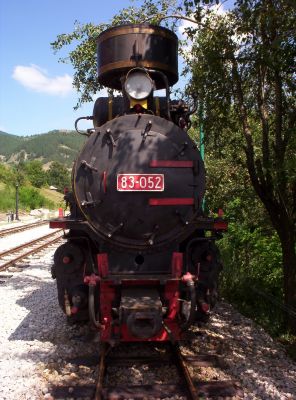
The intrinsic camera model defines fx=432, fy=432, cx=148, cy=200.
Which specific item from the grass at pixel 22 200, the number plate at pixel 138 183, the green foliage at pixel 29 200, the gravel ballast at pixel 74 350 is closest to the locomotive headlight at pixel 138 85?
the number plate at pixel 138 183

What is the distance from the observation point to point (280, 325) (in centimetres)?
643

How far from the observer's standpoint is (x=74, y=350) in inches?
215

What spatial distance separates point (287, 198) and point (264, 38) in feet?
7.50

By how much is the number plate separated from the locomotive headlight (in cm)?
111

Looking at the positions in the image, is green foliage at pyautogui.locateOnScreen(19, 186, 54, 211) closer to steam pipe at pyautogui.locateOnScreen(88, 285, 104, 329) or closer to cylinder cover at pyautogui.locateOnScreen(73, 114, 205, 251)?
cylinder cover at pyautogui.locateOnScreen(73, 114, 205, 251)

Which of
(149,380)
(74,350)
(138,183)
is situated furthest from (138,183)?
(74,350)

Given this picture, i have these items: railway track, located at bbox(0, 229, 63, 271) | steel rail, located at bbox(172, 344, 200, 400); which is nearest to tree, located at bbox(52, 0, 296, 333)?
steel rail, located at bbox(172, 344, 200, 400)

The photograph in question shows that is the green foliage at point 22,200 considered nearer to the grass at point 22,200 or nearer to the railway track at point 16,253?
the grass at point 22,200

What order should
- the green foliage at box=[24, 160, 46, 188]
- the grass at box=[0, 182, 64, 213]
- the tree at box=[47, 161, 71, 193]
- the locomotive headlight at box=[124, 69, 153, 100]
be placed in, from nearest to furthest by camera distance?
the locomotive headlight at box=[124, 69, 153, 100] → the grass at box=[0, 182, 64, 213] → the green foliage at box=[24, 160, 46, 188] → the tree at box=[47, 161, 71, 193]

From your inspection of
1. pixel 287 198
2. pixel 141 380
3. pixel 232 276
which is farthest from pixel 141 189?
pixel 232 276

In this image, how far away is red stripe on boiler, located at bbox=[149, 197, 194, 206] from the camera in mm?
4996

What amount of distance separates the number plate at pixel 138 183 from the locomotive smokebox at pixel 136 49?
1775 mm

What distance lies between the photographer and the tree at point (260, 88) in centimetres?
552

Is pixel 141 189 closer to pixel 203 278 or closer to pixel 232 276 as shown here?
pixel 203 278
